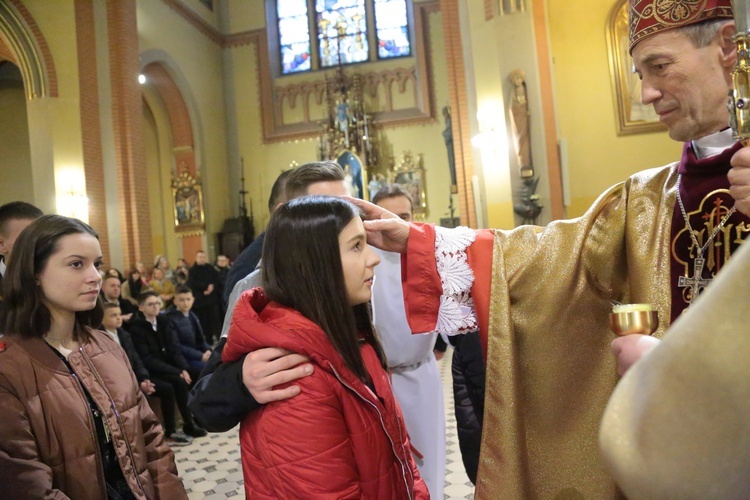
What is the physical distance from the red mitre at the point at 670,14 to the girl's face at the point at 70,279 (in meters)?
1.82

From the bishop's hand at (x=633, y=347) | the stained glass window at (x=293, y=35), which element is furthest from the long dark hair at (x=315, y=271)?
the stained glass window at (x=293, y=35)

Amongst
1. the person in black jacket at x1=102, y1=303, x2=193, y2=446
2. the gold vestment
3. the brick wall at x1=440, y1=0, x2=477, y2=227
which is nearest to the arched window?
the brick wall at x1=440, y1=0, x2=477, y2=227

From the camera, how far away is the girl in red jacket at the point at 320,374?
51.0 inches

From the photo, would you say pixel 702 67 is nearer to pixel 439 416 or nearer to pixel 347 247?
pixel 347 247

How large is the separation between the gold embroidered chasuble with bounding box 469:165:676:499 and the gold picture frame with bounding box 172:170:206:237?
13.9 metres

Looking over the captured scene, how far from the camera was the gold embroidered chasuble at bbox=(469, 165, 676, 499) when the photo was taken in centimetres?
156

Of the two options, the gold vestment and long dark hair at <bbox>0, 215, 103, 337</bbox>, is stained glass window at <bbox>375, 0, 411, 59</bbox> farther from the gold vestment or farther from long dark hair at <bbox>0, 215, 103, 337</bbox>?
the gold vestment

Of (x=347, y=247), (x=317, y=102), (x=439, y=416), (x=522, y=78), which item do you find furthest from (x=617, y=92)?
(x=317, y=102)

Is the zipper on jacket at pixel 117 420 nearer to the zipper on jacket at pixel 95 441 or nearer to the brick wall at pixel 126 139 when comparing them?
the zipper on jacket at pixel 95 441

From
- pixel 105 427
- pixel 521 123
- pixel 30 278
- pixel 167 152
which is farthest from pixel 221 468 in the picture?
pixel 167 152

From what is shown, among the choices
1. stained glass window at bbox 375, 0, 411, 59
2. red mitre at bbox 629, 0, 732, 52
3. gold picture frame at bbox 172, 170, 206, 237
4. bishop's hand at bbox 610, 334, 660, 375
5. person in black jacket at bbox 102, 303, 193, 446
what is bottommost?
person in black jacket at bbox 102, 303, 193, 446

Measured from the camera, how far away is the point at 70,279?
6.56ft

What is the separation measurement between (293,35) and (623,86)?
433 inches

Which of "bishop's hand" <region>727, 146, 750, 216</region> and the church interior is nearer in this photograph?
"bishop's hand" <region>727, 146, 750, 216</region>
